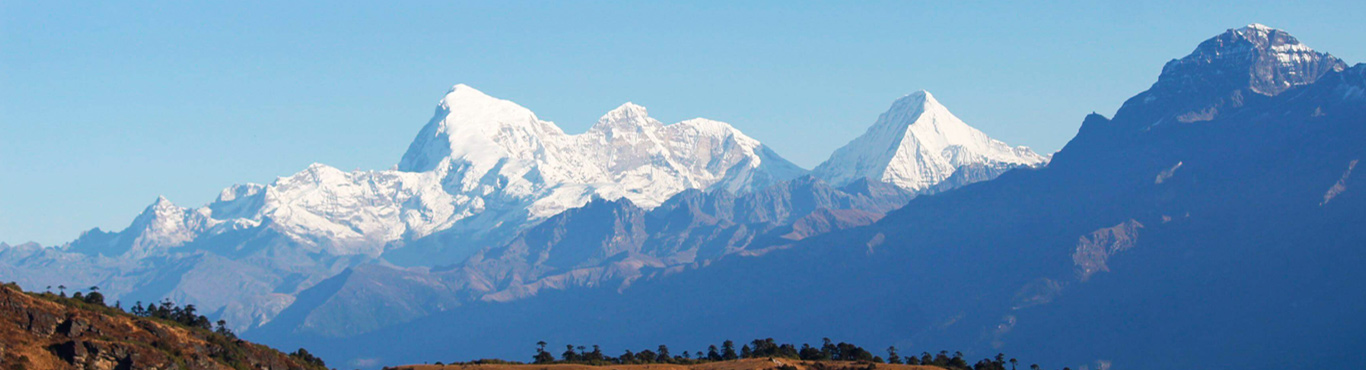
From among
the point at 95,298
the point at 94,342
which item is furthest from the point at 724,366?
the point at 95,298

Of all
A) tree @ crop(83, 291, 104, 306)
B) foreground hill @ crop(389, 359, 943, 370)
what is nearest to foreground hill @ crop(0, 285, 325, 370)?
tree @ crop(83, 291, 104, 306)

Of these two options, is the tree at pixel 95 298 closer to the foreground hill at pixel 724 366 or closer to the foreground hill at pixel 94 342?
the foreground hill at pixel 94 342

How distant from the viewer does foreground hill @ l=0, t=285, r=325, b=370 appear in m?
126

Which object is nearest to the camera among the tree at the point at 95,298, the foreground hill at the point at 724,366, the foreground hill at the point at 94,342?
the foreground hill at the point at 94,342

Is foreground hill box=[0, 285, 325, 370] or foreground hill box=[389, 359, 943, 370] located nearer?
foreground hill box=[0, 285, 325, 370]

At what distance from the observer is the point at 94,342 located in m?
129

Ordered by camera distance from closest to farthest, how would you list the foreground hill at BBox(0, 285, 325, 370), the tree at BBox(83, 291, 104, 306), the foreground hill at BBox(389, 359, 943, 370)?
the foreground hill at BBox(0, 285, 325, 370), the foreground hill at BBox(389, 359, 943, 370), the tree at BBox(83, 291, 104, 306)

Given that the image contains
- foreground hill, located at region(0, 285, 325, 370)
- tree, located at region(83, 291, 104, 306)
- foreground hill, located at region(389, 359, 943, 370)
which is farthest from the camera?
tree, located at region(83, 291, 104, 306)

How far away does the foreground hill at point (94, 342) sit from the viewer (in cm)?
12631

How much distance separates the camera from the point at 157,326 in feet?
479

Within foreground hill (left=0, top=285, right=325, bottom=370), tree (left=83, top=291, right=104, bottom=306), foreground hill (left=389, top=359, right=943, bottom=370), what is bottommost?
foreground hill (left=0, top=285, right=325, bottom=370)

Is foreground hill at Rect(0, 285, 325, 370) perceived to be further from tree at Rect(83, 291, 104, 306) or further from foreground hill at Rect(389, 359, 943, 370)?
foreground hill at Rect(389, 359, 943, 370)

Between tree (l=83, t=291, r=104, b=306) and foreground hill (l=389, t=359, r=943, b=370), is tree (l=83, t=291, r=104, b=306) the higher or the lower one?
the higher one

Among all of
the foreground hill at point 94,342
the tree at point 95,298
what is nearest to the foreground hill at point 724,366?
the foreground hill at point 94,342
